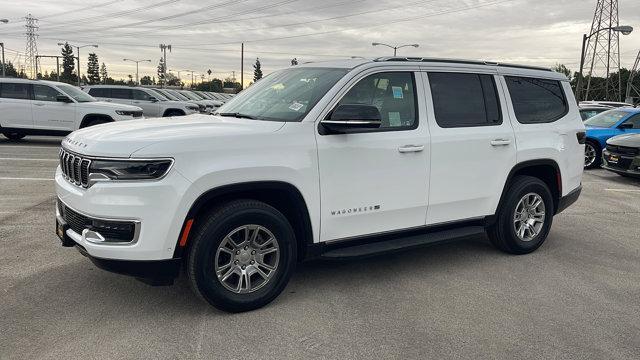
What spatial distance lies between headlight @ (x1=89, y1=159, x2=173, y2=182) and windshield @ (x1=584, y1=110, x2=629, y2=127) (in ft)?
42.9

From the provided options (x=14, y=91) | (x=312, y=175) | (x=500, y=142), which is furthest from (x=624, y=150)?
(x=14, y=91)

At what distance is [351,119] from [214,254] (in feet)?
4.60

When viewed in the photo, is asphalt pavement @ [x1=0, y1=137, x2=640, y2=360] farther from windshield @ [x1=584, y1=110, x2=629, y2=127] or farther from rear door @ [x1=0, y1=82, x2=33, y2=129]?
rear door @ [x1=0, y1=82, x2=33, y2=129]

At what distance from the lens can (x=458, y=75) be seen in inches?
198

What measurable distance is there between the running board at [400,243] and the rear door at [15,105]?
1306 cm

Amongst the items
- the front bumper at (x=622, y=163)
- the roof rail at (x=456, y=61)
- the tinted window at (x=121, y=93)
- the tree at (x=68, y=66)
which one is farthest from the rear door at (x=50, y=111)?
the tree at (x=68, y=66)

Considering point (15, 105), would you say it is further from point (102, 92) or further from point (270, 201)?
point (270, 201)

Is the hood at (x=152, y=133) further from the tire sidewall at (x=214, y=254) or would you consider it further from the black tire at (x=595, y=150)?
the black tire at (x=595, y=150)

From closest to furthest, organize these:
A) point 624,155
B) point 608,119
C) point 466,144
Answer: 1. point 466,144
2. point 624,155
3. point 608,119

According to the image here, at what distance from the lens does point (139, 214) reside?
345 centimetres

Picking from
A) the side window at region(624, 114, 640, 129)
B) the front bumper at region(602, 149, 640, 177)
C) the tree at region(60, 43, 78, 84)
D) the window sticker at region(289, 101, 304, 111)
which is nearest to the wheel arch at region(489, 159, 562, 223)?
the window sticker at region(289, 101, 304, 111)

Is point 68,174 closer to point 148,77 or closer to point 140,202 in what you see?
point 140,202

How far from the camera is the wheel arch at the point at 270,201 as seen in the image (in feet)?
11.9

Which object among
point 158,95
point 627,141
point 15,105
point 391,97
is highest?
point 158,95
